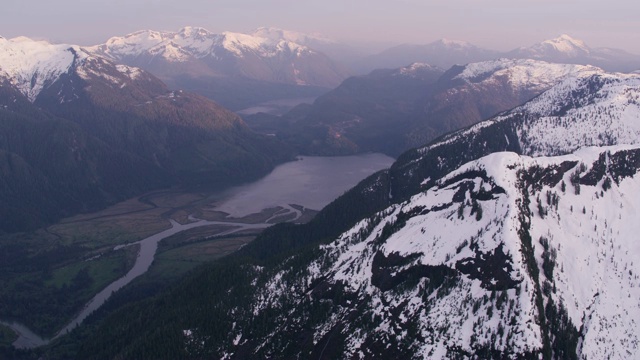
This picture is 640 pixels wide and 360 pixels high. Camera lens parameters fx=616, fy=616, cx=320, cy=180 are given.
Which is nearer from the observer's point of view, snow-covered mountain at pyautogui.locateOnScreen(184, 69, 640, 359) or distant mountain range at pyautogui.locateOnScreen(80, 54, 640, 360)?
snow-covered mountain at pyautogui.locateOnScreen(184, 69, 640, 359)

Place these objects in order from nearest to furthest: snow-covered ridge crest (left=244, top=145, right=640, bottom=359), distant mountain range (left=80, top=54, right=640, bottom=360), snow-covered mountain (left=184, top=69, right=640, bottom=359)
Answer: snow-covered ridge crest (left=244, top=145, right=640, bottom=359)
snow-covered mountain (left=184, top=69, right=640, bottom=359)
distant mountain range (left=80, top=54, right=640, bottom=360)

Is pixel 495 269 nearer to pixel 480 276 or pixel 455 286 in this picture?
pixel 480 276

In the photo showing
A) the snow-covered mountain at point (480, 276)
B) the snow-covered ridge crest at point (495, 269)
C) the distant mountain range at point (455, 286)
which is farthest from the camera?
the distant mountain range at point (455, 286)

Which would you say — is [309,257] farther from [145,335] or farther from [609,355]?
[609,355]

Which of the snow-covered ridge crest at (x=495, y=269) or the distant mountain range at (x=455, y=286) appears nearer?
the snow-covered ridge crest at (x=495, y=269)

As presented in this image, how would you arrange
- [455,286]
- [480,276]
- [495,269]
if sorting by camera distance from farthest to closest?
[455,286], [480,276], [495,269]

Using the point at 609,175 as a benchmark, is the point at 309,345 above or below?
below

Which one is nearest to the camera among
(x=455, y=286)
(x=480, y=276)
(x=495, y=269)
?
(x=495, y=269)

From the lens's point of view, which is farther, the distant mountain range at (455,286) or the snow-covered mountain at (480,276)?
the distant mountain range at (455,286)

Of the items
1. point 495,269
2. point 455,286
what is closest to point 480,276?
point 495,269

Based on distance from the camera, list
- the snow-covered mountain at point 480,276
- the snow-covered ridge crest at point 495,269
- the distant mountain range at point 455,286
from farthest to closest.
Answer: the distant mountain range at point 455,286
the snow-covered mountain at point 480,276
the snow-covered ridge crest at point 495,269

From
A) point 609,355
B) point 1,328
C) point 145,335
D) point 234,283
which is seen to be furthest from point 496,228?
point 1,328
